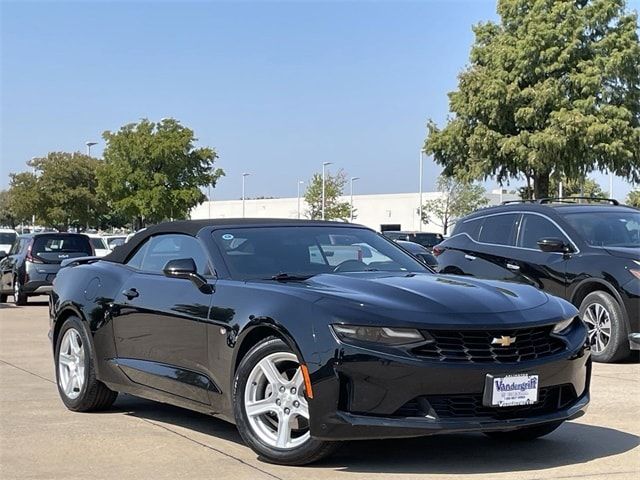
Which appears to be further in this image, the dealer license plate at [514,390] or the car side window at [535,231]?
the car side window at [535,231]

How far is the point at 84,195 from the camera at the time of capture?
5756 cm

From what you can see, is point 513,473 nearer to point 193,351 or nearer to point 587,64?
point 193,351

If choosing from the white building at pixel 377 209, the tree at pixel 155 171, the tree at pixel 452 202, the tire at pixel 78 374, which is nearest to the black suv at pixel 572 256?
the tire at pixel 78 374

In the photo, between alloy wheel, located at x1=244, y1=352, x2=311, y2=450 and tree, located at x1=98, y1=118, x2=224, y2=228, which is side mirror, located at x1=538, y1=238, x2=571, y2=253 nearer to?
alloy wheel, located at x1=244, y1=352, x2=311, y2=450

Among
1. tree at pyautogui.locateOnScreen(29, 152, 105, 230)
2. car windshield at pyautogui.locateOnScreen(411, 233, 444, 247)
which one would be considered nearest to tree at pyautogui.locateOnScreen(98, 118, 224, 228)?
tree at pyautogui.locateOnScreen(29, 152, 105, 230)

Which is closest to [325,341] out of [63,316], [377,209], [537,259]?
[63,316]

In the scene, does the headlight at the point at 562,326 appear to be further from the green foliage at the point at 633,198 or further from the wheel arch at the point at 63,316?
the green foliage at the point at 633,198

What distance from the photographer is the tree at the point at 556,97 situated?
32.6 meters

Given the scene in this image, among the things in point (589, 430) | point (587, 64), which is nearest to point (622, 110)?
point (587, 64)

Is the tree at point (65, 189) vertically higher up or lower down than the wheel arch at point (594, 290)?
higher up

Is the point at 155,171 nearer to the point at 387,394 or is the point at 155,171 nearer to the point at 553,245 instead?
the point at 553,245

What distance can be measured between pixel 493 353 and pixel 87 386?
3352 mm

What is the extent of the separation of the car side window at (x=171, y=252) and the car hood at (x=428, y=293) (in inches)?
36.7

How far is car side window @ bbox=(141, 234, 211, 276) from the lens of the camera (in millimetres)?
6402
